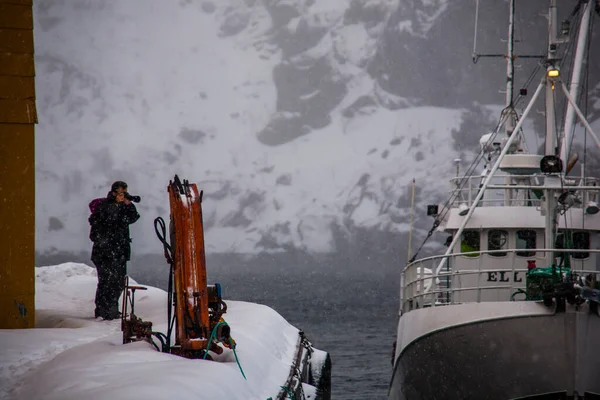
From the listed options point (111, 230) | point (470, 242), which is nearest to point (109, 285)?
point (111, 230)

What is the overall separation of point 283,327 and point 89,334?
418 cm

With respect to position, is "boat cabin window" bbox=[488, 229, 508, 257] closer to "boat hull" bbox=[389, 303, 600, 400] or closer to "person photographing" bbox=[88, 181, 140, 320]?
"boat hull" bbox=[389, 303, 600, 400]

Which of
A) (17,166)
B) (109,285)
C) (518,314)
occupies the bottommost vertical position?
(518,314)

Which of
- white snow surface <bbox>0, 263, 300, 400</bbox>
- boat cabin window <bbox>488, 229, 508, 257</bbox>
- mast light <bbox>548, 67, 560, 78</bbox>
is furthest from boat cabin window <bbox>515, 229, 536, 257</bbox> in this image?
white snow surface <bbox>0, 263, 300, 400</bbox>

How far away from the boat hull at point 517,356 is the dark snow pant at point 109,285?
565cm

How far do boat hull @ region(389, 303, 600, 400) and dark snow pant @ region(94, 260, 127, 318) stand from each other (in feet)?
18.5

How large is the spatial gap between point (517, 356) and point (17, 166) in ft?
26.6

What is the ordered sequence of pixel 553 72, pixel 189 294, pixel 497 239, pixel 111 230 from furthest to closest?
1. pixel 497 239
2. pixel 553 72
3. pixel 111 230
4. pixel 189 294

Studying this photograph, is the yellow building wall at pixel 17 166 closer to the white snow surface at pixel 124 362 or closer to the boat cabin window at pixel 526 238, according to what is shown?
the white snow surface at pixel 124 362

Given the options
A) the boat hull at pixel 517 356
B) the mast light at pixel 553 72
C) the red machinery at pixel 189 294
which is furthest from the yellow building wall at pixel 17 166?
the mast light at pixel 553 72

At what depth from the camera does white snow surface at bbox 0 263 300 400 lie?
24.2 ft

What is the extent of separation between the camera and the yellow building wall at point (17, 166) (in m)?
11.8

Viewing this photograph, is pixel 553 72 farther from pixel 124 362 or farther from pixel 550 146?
pixel 124 362

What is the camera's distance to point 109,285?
1249cm
